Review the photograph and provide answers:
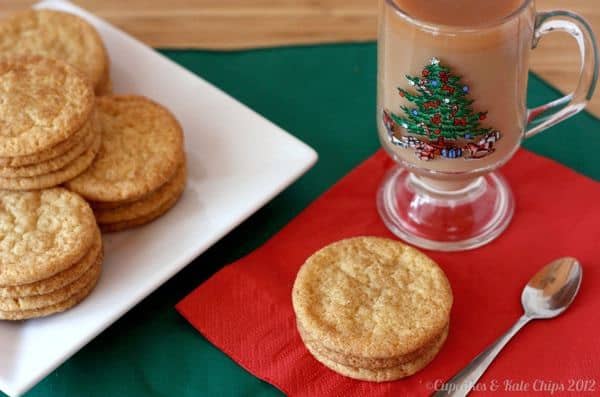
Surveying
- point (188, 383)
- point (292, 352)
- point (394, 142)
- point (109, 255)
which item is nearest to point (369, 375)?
point (292, 352)

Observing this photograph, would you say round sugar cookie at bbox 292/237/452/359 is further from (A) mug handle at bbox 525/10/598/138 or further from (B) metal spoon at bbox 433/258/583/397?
(A) mug handle at bbox 525/10/598/138

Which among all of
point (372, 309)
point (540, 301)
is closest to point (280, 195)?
point (372, 309)

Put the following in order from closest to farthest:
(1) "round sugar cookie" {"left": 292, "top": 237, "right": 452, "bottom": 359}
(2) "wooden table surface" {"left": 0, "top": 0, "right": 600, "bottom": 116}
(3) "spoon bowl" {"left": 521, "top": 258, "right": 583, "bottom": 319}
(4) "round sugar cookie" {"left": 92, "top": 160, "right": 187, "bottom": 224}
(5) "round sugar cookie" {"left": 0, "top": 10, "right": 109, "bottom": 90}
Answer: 1. (1) "round sugar cookie" {"left": 292, "top": 237, "right": 452, "bottom": 359}
2. (3) "spoon bowl" {"left": 521, "top": 258, "right": 583, "bottom": 319}
3. (4) "round sugar cookie" {"left": 92, "top": 160, "right": 187, "bottom": 224}
4. (5) "round sugar cookie" {"left": 0, "top": 10, "right": 109, "bottom": 90}
5. (2) "wooden table surface" {"left": 0, "top": 0, "right": 600, "bottom": 116}

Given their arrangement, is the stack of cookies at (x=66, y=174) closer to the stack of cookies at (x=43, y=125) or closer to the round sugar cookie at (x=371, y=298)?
the stack of cookies at (x=43, y=125)

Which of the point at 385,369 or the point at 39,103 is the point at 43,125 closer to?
the point at 39,103

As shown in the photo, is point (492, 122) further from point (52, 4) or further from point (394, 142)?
point (52, 4)

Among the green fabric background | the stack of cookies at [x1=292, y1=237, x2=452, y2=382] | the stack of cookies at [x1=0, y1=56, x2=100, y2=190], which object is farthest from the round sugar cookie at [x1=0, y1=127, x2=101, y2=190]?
the stack of cookies at [x1=292, y1=237, x2=452, y2=382]

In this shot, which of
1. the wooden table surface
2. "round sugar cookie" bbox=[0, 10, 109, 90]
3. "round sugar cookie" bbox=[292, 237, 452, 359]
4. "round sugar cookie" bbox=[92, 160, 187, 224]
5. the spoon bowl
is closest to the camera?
"round sugar cookie" bbox=[292, 237, 452, 359]
